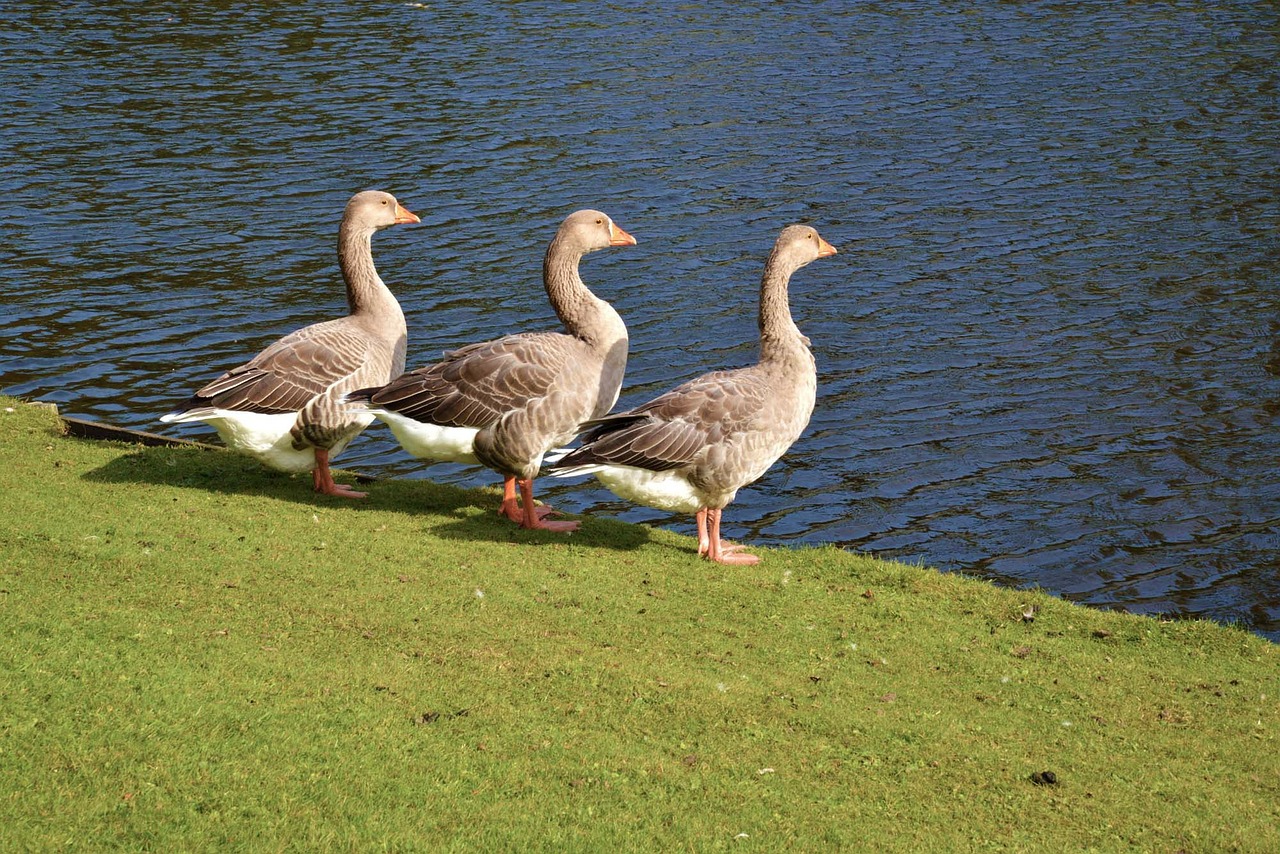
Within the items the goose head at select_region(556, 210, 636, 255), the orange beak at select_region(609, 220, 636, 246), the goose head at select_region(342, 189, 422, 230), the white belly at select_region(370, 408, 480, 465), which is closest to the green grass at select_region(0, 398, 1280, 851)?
the white belly at select_region(370, 408, 480, 465)

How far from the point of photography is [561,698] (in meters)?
7.18

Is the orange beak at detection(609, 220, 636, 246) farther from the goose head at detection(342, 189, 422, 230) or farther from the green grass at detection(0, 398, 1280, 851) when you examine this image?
the green grass at detection(0, 398, 1280, 851)

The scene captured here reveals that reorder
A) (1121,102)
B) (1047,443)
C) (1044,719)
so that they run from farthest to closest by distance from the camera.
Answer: (1121,102) → (1047,443) → (1044,719)

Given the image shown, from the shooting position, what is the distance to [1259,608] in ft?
36.4

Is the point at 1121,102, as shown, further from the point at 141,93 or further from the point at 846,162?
the point at 141,93

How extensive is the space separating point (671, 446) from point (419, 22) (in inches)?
1253

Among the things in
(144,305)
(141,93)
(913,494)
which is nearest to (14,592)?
(913,494)

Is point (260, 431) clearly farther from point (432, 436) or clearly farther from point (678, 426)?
point (678, 426)

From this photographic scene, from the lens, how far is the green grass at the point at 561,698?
237 inches

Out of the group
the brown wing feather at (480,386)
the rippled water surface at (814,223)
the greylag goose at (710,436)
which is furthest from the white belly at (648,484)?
the rippled water surface at (814,223)

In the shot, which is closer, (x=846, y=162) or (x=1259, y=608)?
(x=1259, y=608)

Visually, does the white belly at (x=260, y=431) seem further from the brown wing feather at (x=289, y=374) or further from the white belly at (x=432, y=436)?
the white belly at (x=432, y=436)

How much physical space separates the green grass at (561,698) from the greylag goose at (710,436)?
1.76ft

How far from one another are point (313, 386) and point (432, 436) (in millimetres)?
1082
